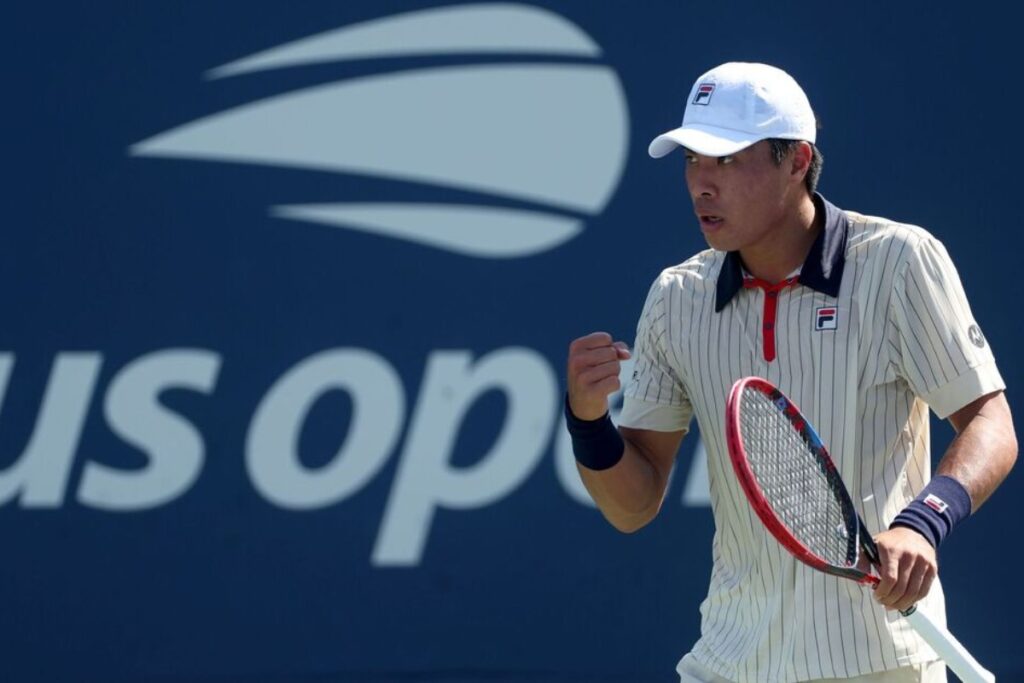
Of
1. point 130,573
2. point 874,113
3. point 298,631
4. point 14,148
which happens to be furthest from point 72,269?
point 874,113

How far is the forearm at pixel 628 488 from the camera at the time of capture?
2.77 m

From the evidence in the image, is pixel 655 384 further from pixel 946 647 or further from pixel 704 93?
pixel 946 647

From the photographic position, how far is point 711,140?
8.59ft

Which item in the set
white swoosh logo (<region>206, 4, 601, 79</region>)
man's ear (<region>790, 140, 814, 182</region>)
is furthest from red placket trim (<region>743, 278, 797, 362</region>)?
white swoosh logo (<region>206, 4, 601, 79</region>)

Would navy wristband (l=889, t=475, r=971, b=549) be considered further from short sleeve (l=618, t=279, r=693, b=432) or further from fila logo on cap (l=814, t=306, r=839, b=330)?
short sleeve (l=618, t=279, r=693, b=432)

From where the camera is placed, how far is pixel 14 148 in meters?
4.41

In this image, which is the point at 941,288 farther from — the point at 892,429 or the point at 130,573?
the point at 130,573

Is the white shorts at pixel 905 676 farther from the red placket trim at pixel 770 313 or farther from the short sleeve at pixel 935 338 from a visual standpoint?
the red placket trim at pixel 770 313

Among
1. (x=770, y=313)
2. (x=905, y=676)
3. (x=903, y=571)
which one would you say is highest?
(x=770, y=313)

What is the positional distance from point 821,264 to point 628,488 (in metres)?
0.46

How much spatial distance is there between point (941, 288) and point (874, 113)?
196cm

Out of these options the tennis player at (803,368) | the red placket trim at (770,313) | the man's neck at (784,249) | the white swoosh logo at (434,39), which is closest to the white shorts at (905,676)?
the tennis player at (803,368)

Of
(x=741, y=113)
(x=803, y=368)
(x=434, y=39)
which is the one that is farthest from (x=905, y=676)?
(x=434, y=39)

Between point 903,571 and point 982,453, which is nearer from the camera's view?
point 903,571
